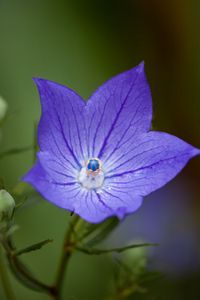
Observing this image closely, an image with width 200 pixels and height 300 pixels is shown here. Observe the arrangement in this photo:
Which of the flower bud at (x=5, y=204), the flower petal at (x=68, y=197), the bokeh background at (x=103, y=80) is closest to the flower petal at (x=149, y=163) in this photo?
the flower petal at (x=68, y=197)

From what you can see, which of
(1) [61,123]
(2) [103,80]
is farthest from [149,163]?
(2) [103,80]

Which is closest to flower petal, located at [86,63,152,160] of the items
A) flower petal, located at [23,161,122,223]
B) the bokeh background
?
flower petal, located at [23,161,122,223]

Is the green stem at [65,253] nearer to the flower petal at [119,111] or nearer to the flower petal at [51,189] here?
the flower petal at [51,189]

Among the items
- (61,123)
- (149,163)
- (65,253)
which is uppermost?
(61,123)

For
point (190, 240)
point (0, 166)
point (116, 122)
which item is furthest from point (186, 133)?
point (116, 122)

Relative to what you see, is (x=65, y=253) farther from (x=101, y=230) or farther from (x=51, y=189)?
(x=51, y=189)
